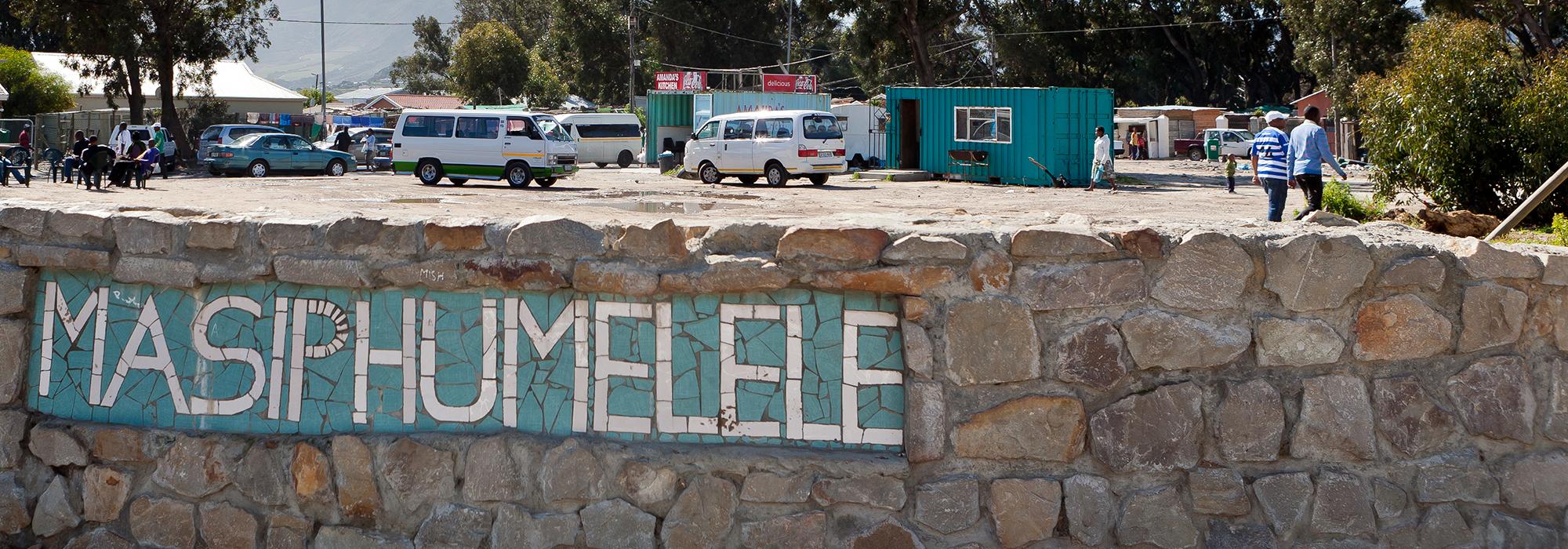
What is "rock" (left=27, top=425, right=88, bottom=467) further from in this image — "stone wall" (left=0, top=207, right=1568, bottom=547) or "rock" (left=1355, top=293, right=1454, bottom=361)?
"rock" (left=1355, top=293, right=1454, bottom=361)

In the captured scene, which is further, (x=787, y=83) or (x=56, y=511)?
(x=787, y=83)

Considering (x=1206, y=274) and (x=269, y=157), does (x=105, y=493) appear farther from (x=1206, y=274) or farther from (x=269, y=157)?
(x=269, y=157)

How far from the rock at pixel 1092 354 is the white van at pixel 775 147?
827 inches

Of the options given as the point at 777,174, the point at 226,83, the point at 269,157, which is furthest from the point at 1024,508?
the point at 226,83

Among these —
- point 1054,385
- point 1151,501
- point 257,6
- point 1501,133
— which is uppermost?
point 257,6

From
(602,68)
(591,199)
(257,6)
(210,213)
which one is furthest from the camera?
(602,68)

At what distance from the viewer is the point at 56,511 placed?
512 cm

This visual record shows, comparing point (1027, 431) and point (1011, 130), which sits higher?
point (1011, 130)

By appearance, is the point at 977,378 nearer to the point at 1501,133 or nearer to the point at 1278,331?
the point at 1278,331

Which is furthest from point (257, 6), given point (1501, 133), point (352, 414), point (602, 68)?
point (352, 414)

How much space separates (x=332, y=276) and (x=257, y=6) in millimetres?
36050

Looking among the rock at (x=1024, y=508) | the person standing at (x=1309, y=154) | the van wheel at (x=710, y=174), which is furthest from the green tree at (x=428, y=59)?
the rock at (x=1024, y=508)

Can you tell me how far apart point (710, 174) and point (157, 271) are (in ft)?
72.4

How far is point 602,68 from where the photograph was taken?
66.4m
